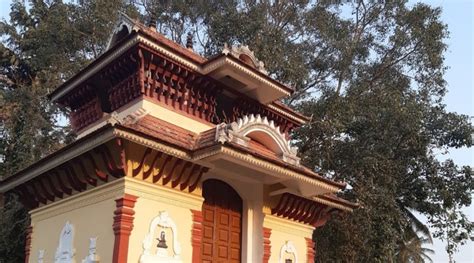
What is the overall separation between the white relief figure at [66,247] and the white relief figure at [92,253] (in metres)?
0.52

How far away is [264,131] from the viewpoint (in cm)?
1080

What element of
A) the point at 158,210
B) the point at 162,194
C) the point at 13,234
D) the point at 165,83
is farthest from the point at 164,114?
the point at 13,234

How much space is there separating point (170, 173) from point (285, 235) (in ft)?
12.3

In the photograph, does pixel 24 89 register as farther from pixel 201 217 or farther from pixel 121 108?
Result: pixel 201 217

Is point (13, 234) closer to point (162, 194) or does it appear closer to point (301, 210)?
point (162, 194)

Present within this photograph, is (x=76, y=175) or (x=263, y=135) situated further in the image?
(x=263, y=135)

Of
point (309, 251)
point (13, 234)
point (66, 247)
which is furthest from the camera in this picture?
point (13, 234)

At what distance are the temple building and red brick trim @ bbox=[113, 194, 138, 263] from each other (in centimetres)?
2

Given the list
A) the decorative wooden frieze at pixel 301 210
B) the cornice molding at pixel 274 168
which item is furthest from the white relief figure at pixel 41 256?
the decorative wooden frieze at pixel 301 210

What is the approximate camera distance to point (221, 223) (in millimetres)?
10891

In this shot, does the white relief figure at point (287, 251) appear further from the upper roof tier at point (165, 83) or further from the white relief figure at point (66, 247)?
the white relief figure at point (66, 247)

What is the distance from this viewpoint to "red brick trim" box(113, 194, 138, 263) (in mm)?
8469

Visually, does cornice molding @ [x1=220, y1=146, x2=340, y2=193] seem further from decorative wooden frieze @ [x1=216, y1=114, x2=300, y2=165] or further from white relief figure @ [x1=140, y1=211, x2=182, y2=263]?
white relief figure @ [x1=140, y1=211, x2=182, y2=263]

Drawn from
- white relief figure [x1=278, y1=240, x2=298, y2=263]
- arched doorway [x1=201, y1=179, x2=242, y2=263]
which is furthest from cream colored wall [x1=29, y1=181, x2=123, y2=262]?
white relief figure [x1=278, y1=240, x2=298, y2=263]
